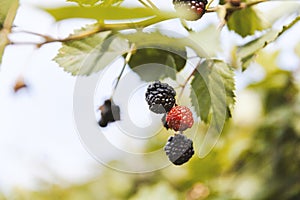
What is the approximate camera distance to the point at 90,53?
111 cm

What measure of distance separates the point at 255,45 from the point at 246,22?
12cm

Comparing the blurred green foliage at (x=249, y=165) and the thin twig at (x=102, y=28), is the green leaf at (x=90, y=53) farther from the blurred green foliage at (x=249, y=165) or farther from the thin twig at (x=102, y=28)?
the blurred green foliage at (x=249, y=165)

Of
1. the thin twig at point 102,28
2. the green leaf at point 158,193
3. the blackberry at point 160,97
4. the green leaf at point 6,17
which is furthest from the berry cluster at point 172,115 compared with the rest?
the green leaf at point 158,193

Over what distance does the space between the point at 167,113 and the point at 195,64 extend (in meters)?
0.11

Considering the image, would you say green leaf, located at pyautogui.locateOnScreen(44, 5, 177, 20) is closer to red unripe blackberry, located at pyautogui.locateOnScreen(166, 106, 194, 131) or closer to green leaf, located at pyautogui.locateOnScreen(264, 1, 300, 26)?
red unripe blackberry, located at pyautogui.locateOnScreen(166, 106, 194, 131)

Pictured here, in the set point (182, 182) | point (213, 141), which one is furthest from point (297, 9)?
point (182, 182)

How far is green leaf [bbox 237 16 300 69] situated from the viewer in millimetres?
1219

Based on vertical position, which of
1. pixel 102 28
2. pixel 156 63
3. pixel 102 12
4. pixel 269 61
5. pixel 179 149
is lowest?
pixel 269 61

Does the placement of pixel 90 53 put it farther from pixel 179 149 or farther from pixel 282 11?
pixel 282 11

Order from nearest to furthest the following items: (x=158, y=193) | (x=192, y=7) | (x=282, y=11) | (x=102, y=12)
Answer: (x=102, y=12), (x=192, y=7), (x=282, y=11), (x=158, y=193)

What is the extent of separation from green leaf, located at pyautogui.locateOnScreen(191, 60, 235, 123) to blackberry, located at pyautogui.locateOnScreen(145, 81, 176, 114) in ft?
0.20

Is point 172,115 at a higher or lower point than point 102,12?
lower

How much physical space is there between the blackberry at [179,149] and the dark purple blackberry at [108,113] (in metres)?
0.13

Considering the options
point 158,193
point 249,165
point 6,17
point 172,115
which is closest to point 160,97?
point 172,115
